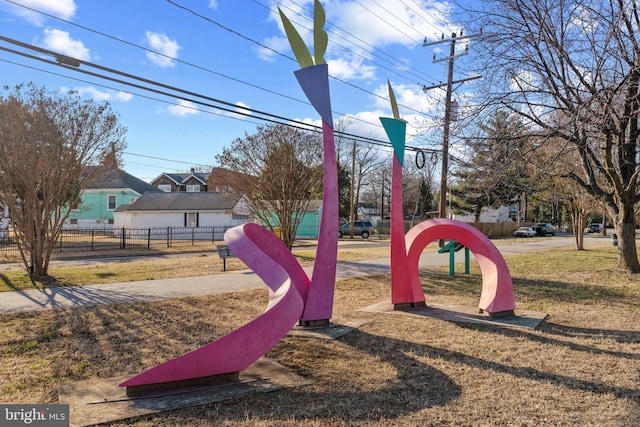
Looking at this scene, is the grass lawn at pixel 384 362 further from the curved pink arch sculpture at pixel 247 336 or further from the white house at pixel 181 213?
the white house at pixel 181 213

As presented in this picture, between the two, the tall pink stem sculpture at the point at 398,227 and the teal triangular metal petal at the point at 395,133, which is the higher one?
the teal triangular metal petal at the point at 395,133

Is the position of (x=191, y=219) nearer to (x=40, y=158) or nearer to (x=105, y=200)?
(x=105, y=200)

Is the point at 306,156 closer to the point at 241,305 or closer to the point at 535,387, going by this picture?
the point at 241,305

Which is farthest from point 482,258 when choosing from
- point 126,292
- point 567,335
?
point 126,292

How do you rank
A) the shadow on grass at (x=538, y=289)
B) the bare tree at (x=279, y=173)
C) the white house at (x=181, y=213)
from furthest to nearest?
1. the white house at (x=181, y=213)
2. the bare tree at (x=279, y=173)
3. the shadow on grass at (x=538, y=289)

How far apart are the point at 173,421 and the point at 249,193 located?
664 inches

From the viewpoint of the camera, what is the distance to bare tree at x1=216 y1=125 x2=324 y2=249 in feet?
64.3

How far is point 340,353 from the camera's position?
244 inches

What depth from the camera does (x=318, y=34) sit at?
24.7 ft

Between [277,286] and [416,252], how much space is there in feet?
12.3

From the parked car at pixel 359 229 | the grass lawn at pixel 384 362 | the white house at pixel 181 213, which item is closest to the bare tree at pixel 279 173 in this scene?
the grass lawn at pixel 384 362

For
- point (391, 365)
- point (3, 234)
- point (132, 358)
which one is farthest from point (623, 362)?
point (3, 234)

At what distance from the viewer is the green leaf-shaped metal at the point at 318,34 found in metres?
7.48

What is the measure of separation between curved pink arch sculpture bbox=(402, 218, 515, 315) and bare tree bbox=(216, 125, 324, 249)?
34.3 feet
